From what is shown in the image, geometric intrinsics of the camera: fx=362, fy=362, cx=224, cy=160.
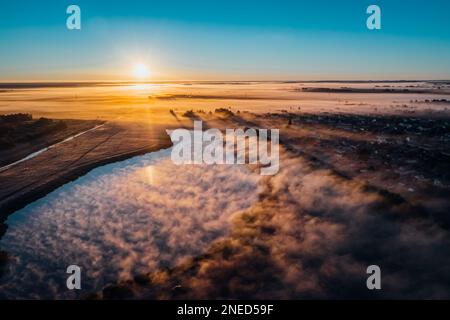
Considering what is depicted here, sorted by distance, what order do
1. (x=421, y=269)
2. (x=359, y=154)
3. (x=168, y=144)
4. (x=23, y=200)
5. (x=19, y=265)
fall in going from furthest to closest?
(x=168, y=144), (x=359, y=154), (x=23, y=200), (x=19, y=265), (x=421, y=269)

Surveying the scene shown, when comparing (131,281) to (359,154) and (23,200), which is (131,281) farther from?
(359,154)

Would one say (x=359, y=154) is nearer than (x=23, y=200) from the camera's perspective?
No

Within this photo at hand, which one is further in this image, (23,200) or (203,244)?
(23,200)
